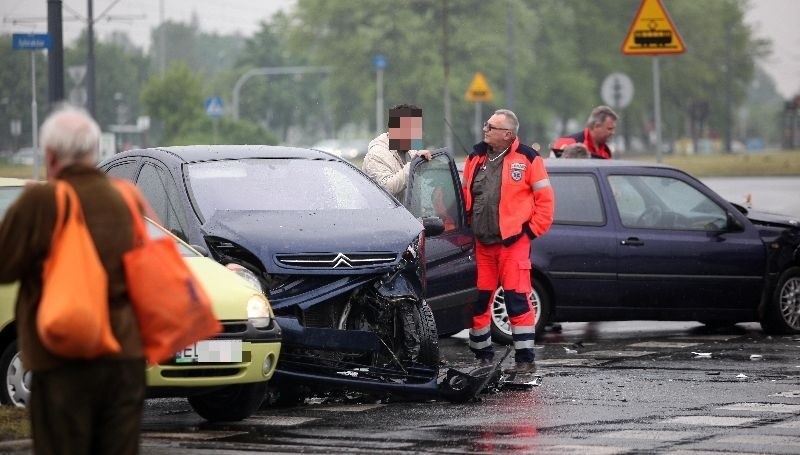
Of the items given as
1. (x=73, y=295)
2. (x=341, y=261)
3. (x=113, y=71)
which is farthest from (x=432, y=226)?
(x=113, y=71)

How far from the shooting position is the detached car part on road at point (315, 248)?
9.72 meters

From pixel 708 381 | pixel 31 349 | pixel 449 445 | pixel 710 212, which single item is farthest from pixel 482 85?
pixel 31 349

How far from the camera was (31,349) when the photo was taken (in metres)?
5.36

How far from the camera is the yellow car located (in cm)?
866

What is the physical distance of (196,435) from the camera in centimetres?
874

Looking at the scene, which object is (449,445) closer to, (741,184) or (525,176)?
(525,176)

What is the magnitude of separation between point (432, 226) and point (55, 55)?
11039 millimetres

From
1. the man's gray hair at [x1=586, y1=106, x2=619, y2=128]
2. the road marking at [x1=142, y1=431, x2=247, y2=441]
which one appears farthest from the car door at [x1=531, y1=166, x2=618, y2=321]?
the road marking at [x1=142, y1=431, x2=247, y2=441]

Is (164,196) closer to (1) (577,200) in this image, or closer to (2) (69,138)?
(1) (577,200)

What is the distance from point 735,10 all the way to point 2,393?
331 feet

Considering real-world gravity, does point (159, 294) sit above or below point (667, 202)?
above

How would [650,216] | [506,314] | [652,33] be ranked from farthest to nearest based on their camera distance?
[652,33] < [650,216] < [506,314]

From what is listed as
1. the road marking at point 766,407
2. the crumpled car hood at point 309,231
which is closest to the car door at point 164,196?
the crumpled car hood at point 309,231

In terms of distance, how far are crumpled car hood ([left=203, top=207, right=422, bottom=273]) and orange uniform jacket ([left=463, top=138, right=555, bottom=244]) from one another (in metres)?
1.51
